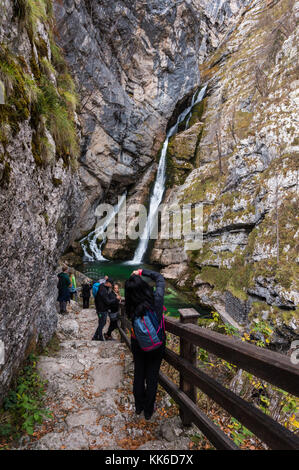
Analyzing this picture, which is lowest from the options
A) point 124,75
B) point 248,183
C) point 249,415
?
point 249,415

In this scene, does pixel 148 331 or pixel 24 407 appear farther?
pixel 24 407

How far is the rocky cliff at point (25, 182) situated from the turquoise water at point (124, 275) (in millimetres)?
12476

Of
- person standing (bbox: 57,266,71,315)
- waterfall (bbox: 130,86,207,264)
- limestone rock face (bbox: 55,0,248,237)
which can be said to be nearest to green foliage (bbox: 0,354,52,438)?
person standing (bbox: 57,266,71,315)

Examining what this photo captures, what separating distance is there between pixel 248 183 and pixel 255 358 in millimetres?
20851

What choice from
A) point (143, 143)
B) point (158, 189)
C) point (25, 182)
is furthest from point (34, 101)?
point (143, 143)

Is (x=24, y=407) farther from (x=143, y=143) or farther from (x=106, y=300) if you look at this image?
(x=143, y=143)

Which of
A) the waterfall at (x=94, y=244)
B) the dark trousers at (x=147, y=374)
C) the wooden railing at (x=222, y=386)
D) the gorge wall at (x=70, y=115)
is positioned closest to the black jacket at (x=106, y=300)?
the gorge wall at (x=70, y=115)

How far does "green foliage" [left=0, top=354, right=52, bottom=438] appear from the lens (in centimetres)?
246

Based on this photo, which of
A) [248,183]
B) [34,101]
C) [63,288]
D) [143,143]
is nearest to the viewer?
[34,101]

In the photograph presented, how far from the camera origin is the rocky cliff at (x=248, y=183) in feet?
49.9

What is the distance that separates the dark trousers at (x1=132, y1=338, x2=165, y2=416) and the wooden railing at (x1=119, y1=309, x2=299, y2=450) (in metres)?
0.26

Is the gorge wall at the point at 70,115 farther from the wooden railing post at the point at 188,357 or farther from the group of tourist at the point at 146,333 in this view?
the wooden railing post at the point at 188,357

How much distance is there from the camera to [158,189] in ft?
101
